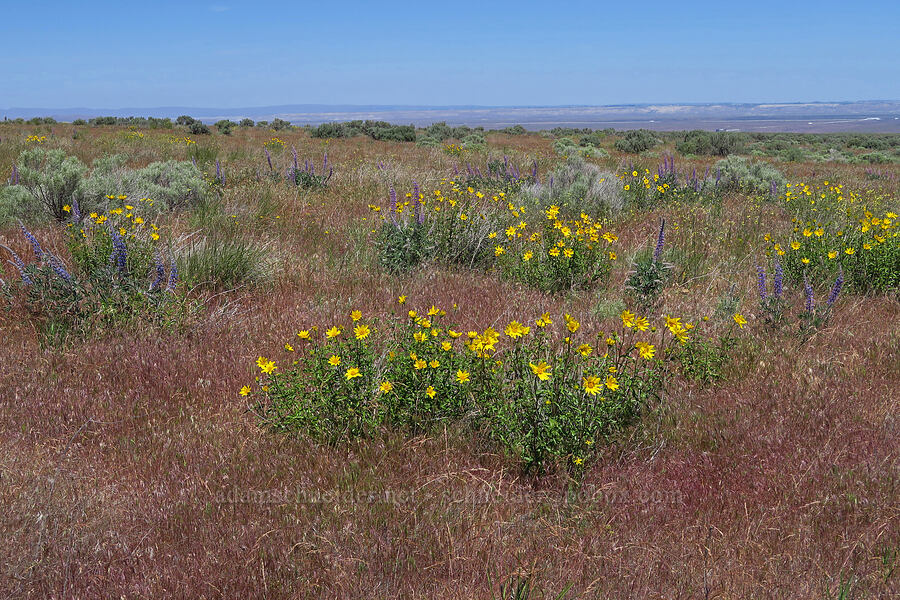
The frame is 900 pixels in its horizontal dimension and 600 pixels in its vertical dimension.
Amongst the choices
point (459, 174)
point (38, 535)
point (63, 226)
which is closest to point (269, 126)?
point (459, 174)

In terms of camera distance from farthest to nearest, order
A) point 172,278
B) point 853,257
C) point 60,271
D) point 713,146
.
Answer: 1. point 713,146
2. point 853,257
3. point 172,278
4. point 60,271

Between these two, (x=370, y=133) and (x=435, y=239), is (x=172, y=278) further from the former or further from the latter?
(x=370, y=133)

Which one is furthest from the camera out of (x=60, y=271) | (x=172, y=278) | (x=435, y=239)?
(x=435, y=239)

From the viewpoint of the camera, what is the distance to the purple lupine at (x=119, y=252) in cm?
433

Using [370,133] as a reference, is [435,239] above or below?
below

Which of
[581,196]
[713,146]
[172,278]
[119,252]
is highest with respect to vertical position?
[713,146]

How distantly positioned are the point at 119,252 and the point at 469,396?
10.1ft

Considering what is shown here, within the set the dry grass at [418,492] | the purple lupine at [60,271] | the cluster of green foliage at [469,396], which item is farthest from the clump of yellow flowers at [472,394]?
the purple lupine at [60,271]

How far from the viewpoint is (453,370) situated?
3131 millimetres

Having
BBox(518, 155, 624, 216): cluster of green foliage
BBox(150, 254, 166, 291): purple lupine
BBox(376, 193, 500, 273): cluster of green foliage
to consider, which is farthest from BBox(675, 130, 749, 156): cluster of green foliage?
BBox(150, 254, 166, 291): purple lupine

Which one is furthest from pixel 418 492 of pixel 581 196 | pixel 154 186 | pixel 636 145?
pixel 636 145

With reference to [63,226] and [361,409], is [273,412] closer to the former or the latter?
[361,409]

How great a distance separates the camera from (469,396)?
3082 mm

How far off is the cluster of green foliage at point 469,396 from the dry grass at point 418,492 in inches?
5.0
